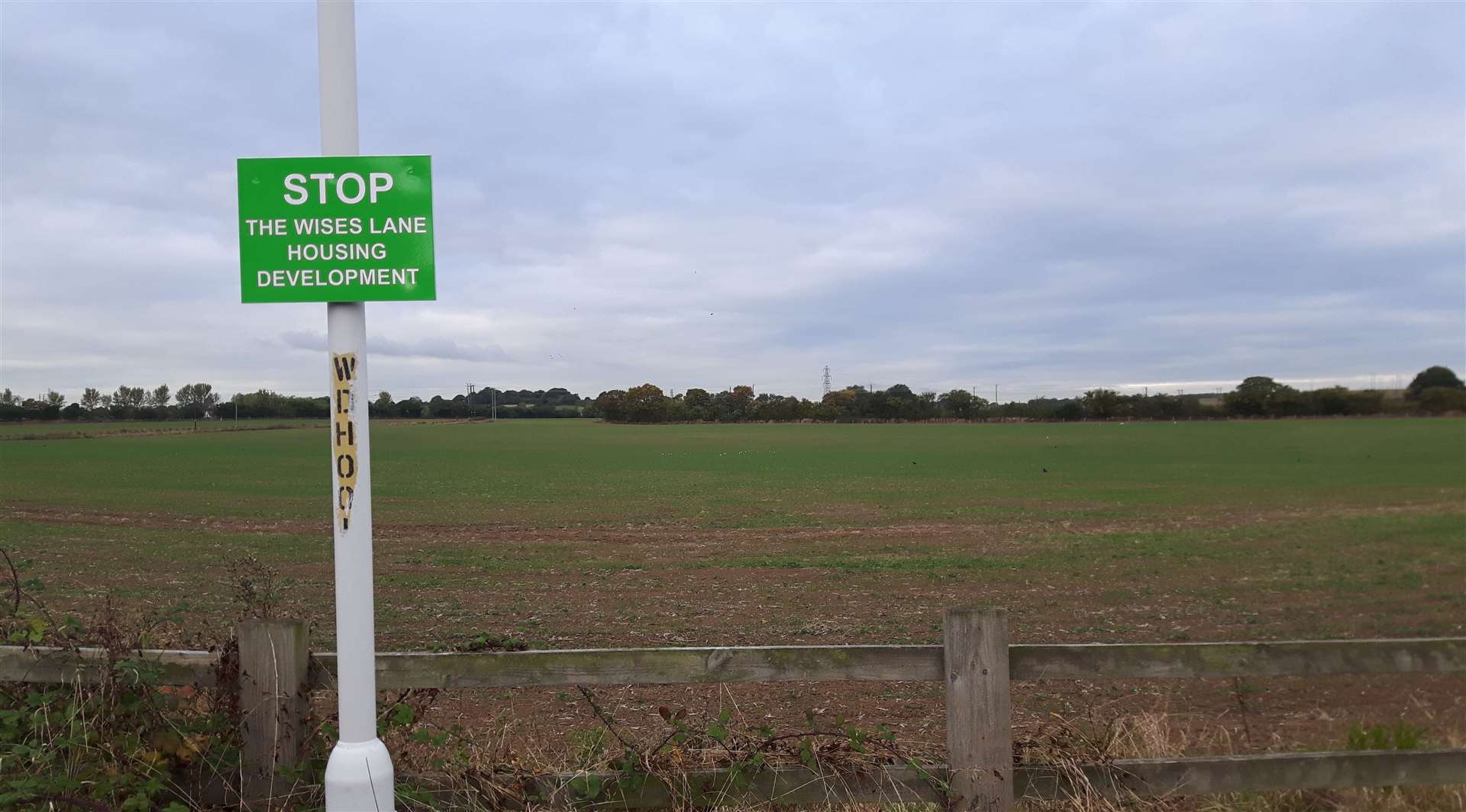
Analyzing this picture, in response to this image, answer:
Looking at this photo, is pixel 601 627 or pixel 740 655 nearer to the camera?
pixel 740 655

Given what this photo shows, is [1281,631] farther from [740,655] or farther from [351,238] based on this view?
[351,238]

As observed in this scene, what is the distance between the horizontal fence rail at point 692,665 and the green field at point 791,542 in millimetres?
4666

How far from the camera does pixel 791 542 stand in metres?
25.0

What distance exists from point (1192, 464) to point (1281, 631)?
170 feet

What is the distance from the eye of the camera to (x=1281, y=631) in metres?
13.9

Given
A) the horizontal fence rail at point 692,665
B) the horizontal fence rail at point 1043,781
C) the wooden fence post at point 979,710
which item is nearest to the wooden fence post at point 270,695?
the horizontal fence rail at point 692,665

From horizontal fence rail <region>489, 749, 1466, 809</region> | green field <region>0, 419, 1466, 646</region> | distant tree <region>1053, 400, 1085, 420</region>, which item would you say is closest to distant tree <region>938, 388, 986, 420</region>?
distant tree <region>1053, 400, 1085, 420</region>

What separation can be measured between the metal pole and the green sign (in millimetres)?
140

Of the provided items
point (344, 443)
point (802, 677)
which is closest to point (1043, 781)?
point (802, 677)

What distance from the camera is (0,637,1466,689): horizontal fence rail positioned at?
14.2 feet

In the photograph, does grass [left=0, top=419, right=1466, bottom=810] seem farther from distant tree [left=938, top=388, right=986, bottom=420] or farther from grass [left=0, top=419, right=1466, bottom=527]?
distant tree [left=938, top=388, right=986, bottom=420]

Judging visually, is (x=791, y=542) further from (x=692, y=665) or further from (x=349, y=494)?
(x=349, y=494)

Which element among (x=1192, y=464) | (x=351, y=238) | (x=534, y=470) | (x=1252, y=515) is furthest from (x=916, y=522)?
(x=1192, y=464)

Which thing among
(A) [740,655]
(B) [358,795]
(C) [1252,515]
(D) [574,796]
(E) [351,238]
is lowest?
(C) [1252,515]
